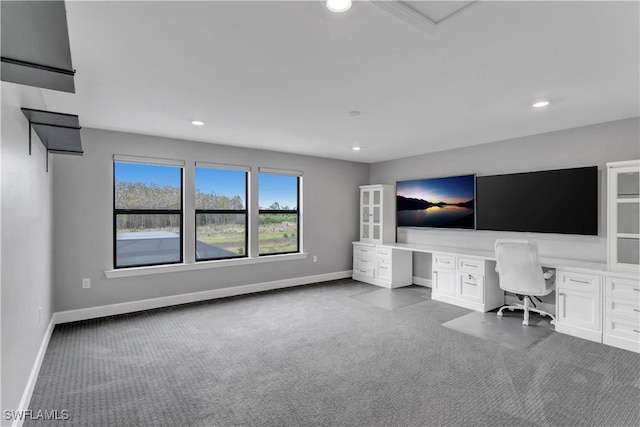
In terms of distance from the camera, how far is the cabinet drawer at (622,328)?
122 inches

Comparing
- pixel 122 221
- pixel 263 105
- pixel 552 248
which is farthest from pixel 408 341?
pixel 122 221

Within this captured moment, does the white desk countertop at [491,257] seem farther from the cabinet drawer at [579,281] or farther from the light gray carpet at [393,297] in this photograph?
the light gray carpet at [393,297]

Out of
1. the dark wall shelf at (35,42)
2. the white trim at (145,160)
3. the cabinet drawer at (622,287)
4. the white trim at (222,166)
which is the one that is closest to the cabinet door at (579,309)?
the cabinet drawer at (622,287)

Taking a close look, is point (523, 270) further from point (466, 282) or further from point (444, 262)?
point (444, 262)

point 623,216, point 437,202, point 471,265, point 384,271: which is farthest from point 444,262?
point 623,216

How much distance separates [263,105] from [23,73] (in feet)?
6.60

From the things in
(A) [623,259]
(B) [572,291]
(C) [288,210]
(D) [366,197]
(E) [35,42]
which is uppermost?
(E) [35,42]

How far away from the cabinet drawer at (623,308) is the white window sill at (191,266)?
4.11 metres

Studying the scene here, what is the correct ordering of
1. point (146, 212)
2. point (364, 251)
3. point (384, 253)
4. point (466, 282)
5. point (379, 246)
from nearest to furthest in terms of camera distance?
1. point (146, 212)
2. point (466, 282)
3. point (384, 253)
4. point (379, 246)
5. point (364, 251)

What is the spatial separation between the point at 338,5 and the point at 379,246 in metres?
4.66

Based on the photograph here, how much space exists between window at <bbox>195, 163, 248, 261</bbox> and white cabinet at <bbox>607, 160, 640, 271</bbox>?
15.2 feet

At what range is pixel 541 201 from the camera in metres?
4.18

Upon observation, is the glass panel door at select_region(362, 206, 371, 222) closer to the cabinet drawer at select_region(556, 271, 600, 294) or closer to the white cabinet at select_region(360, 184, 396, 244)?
the white cabinet at select_region(360, 184, 396, 244)

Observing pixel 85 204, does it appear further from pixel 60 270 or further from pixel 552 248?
pixel 552 248
